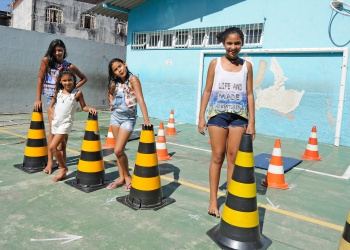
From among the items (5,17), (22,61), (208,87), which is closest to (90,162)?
(208,87)

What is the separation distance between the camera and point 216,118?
315 cm

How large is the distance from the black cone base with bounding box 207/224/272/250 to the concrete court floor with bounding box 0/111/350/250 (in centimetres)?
7

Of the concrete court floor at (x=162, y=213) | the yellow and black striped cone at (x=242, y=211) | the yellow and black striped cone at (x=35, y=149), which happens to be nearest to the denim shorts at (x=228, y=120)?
the yellow and black striped cone at (x=242, y=211)

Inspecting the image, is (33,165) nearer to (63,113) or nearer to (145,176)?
(63,113)

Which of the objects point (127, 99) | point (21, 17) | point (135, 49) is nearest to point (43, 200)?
point (127, 99)

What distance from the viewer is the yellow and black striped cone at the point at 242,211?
2.65m

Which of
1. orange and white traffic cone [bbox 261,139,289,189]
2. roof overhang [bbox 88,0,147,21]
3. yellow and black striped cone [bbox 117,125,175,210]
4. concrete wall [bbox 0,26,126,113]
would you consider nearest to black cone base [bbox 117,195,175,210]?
yellow and black striped cone [bbox 117,125,175,210]

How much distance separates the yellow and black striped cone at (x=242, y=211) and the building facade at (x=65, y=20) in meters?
23.4

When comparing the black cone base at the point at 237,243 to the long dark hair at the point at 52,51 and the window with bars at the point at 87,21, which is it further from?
the window with bars at the point at 87,21

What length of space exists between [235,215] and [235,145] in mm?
769

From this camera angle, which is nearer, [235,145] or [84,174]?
[235,145]

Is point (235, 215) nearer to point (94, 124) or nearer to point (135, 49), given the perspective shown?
point (94, 124)

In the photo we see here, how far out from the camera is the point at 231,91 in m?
3.09

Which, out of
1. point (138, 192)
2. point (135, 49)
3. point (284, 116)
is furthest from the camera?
point (135, 49)
